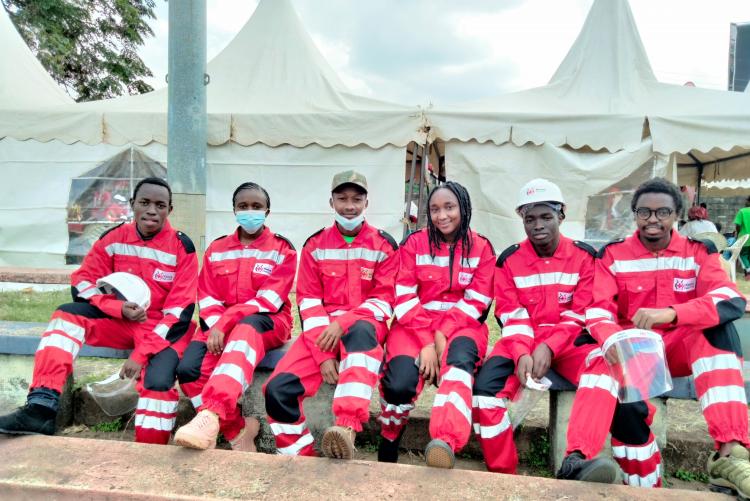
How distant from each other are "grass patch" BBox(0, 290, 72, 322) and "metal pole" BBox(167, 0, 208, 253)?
151 cm

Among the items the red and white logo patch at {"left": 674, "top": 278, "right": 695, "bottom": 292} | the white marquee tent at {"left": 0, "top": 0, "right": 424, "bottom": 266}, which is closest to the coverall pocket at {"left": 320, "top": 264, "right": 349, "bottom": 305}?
the red and white logo patch at {"left": 674, "top": 278, "right": 695, "bottom": 292}

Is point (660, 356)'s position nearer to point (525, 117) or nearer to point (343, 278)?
point (343, 278)

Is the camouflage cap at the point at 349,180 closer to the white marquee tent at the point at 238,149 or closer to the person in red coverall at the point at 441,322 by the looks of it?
the person in red coverall at the point at 441,322

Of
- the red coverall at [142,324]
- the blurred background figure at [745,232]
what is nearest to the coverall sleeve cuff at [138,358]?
the red coverall at [142,324]

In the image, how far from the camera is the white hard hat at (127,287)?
286 cm

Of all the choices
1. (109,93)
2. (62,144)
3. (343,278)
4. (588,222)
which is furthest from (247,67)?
(109,93)

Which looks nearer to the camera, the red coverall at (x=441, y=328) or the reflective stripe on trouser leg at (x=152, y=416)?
the red coverall at (x=441, y=328)

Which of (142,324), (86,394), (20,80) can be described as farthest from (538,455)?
(20,80)

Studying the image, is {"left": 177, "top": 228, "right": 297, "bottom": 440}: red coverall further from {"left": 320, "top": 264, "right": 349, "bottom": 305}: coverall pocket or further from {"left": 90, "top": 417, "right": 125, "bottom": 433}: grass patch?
{"left": 90, "top": 417, "right": 125, "bottom": 433}: grass patch

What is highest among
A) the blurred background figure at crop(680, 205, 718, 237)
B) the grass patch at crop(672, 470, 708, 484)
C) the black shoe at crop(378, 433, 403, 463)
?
the blurred background figure at crop(680, 205, 718, 237)

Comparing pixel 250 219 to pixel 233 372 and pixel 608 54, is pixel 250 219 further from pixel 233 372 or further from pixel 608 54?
pixel 608 54

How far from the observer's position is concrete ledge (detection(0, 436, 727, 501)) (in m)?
1.94

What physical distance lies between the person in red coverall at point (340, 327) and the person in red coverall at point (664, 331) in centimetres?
95

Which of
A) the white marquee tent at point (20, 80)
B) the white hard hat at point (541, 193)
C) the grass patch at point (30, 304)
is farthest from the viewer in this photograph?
the white marquee tent at point (20, 80)
